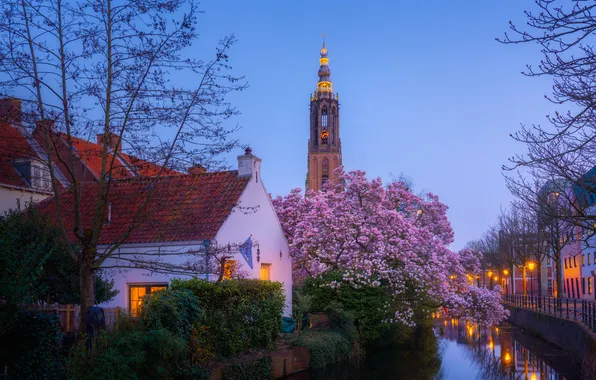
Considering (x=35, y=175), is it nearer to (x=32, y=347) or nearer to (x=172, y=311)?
(x=172, y=311)

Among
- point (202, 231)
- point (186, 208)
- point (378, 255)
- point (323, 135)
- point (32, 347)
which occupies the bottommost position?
point (32, 347)

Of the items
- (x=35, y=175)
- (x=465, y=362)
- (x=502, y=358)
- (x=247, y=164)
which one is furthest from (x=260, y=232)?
(x=502, y=358)

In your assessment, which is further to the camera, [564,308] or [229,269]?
[564,308]

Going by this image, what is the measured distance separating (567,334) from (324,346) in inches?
425

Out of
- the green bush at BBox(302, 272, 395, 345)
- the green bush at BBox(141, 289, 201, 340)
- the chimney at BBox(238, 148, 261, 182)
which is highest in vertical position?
the chimney at BBox(238, 148, 261, 182)

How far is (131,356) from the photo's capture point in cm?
1230

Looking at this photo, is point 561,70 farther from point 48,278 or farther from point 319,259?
point 319,259

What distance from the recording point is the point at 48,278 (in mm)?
17750

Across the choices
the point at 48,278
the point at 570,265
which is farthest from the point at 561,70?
the point at 570,265

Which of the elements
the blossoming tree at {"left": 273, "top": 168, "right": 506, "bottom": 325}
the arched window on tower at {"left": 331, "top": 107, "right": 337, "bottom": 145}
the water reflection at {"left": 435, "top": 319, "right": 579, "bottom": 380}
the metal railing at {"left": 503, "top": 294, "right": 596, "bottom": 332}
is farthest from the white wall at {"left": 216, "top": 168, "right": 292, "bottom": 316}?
the arched window on tower at {"left": 331, "top": 107, "right": 337, "bottom": 145}

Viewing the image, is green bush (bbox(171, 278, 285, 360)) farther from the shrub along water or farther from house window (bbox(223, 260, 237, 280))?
house window (bbox(223, 260, 237, 280))

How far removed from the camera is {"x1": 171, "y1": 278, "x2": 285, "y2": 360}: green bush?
15.7 m

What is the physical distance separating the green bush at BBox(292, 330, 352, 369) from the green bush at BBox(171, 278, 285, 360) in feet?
4.59

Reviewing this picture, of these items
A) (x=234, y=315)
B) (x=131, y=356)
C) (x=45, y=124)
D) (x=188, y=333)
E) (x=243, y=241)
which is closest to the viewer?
(x=45, y=124)
